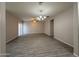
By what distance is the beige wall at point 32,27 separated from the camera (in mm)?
15500

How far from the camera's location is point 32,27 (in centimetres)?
1588

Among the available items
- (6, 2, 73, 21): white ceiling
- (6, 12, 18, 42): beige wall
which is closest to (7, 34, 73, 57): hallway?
(6, 12, 18, 42): beige wall

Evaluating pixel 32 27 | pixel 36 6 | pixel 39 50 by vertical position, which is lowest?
pixel 39 50

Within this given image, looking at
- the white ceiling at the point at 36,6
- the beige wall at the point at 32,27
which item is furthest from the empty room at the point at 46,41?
the beige wall at the point at 32,27

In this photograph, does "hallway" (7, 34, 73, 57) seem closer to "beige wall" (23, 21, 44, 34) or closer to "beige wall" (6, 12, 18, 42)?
"beige wall" (6, 12, 18, 42)

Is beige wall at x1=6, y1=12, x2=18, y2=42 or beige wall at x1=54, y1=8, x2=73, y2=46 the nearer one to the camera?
beige wall at x1=54, y1=8, x2=73, y2=46

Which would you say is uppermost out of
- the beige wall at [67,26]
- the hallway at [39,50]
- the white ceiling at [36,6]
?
the white ceiling at [36,6]

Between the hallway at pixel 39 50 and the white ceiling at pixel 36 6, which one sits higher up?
the white ceiling at pixel 36 6

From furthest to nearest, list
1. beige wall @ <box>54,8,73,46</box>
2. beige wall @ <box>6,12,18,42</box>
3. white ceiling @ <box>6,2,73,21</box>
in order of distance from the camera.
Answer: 1. beige wall @ <box>6,12,18,42</box>
2. beige wall @ <box>54,8,73,46</box>
3. white ceiling @ <box>6,2,73,21</box>

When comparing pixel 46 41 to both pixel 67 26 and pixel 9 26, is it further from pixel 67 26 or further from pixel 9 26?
pixel 9 26

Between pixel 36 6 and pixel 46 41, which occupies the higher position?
pixel 36 6

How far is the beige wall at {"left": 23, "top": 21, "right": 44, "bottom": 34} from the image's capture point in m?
15.5

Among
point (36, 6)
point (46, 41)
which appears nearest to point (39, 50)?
point (36, 6)

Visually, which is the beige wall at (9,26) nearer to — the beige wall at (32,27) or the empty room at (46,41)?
the empty room at (46,41)
